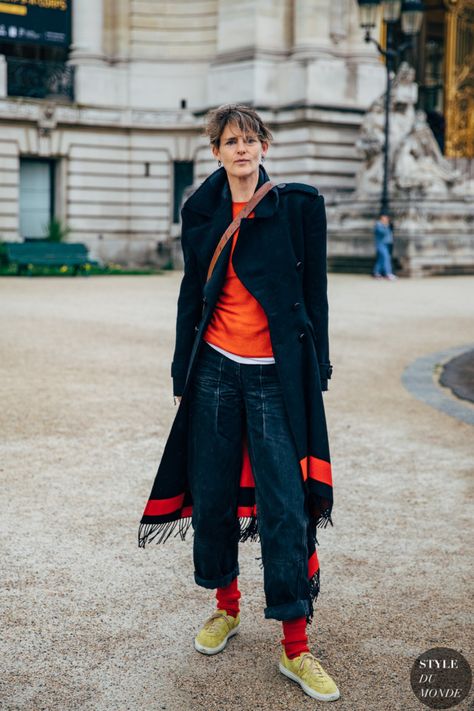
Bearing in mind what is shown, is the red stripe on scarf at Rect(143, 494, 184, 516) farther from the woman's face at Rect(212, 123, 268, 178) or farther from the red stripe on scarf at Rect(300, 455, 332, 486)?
the woman's face at Rect(212, 123, 268, 178)

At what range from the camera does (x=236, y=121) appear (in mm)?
3537

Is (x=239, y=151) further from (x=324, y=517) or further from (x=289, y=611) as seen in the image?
(x=289, y=611)

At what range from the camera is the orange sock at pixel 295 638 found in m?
3.50

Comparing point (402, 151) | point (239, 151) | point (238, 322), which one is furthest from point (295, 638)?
point (402, 151)

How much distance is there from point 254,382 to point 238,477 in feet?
1.15

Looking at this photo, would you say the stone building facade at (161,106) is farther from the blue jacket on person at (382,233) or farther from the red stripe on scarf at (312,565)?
the red stripe on scarf at (312,565)

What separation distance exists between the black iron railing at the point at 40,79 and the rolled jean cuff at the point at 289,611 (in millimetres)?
28529

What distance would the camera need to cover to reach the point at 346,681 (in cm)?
346

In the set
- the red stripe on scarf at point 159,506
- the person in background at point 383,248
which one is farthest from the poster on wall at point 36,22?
the red stripe on scarf at point 159,506

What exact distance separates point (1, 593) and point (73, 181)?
27.1 m

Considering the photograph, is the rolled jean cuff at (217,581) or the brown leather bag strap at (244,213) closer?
the brown leather bag strap at (244,213)

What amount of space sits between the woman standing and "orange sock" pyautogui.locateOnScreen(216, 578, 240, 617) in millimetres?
61

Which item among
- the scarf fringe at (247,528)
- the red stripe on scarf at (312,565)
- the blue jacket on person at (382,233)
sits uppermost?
the blue jacket on person at (382,233)

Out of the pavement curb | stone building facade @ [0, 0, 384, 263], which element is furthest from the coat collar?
stone building facade @ [0, 0, 384, 263]
